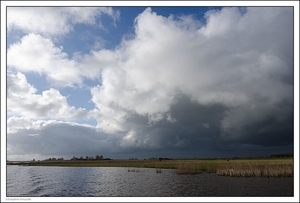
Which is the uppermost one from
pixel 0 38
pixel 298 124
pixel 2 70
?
pixel 0 38

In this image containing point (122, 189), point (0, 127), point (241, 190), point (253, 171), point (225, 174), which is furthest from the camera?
point (225, 174)

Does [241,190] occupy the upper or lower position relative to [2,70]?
lower

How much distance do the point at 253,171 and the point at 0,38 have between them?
40.7m

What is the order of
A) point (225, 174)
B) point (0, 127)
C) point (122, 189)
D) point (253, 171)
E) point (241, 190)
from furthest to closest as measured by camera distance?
point (225, 174) → point (253, 171) → point (122, 189) → point (241, 190) → point (0, 127)

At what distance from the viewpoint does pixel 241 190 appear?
30656 millimetres

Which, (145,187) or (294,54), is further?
(145,187)

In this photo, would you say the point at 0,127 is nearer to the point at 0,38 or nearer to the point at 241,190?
the point at 0,38

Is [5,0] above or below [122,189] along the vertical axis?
above

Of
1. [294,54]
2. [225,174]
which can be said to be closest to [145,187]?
[225,174]

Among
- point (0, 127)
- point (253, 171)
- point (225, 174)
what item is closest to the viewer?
point (0, 127)

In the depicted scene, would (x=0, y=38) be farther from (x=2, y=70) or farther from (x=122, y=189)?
(x=122, y=189)

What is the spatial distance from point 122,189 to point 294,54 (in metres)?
25.7

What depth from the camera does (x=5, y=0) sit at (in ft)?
65.1

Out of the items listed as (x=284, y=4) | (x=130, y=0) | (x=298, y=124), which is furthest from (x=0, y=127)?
(x=284, y=4)
